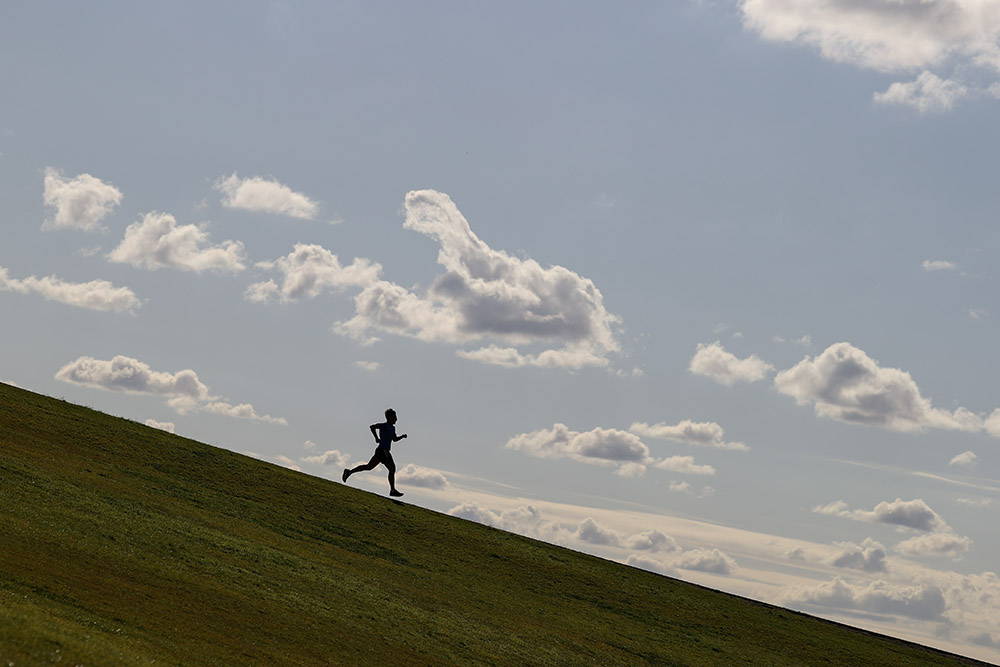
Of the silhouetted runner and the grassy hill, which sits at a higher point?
the silhouetted runner

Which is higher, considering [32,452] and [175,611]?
[32,452]

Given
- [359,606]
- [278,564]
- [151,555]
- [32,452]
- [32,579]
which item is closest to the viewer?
[32,579]

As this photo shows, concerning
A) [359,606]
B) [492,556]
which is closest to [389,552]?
[492,556]

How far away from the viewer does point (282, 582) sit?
25.3 metres

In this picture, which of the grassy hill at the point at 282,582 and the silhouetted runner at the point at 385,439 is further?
the silhouetted runner at the point at 385,439

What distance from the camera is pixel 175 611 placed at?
65.4ft

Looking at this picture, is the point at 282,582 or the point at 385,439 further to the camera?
the point at 385,439

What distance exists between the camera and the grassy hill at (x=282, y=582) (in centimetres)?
1880

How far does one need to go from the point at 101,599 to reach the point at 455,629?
34.1ft

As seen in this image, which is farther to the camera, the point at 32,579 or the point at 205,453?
the point at 205,453

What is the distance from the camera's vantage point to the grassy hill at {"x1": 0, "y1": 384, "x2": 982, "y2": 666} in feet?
61.7

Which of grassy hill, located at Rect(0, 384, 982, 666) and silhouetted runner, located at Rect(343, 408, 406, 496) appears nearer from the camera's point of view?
grassy hill, located at Rect(0, 384, 982, 666)

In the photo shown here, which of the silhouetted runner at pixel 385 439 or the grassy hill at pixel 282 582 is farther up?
the silhouetted runner at pixel 385 439

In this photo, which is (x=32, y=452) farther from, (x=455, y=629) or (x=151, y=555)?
(x=455, y=629)
